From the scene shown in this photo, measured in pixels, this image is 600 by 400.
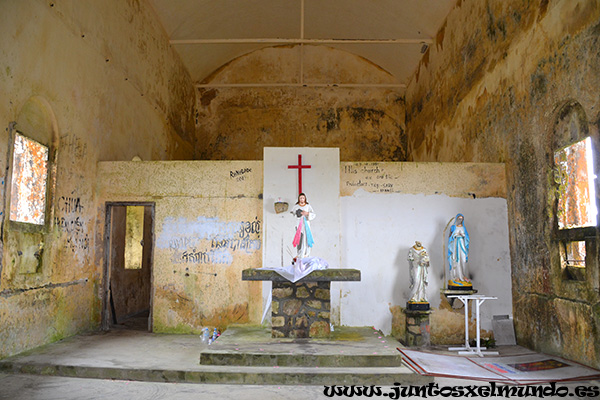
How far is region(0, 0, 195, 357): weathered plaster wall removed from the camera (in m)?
6.57

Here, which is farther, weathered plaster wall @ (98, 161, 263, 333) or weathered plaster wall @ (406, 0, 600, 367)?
weathered plaster wall @ (98, 161, 263, 333)

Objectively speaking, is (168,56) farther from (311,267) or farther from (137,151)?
(311,267)

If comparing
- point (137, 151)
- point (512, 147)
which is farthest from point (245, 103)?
point (512, 147)

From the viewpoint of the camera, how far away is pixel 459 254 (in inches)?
327

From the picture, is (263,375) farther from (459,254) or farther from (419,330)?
(459,254)

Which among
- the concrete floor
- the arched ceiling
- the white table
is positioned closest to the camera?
the concrete floor

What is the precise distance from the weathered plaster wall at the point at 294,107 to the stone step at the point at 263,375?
11677mm

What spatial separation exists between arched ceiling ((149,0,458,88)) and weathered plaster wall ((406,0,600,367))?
1.79 m

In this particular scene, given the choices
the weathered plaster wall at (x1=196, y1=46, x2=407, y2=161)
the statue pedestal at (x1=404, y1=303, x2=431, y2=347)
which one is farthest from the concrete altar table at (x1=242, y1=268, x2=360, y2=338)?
the weathered plaster wall at (x1=196, y1=46, x2=407, y2=161)

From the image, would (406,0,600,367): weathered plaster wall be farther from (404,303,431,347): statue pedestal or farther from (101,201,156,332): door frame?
(101,201,156,332): door frame

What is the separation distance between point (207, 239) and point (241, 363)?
10.4ft

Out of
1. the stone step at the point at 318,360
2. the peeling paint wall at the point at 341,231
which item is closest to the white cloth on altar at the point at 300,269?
the stone step at the point at 318,360

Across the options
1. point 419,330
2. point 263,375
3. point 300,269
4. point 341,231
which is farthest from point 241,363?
point 341,231

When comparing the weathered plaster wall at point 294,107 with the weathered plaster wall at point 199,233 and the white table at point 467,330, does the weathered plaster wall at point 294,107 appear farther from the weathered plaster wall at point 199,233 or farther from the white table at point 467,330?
the white table at point 467,330
